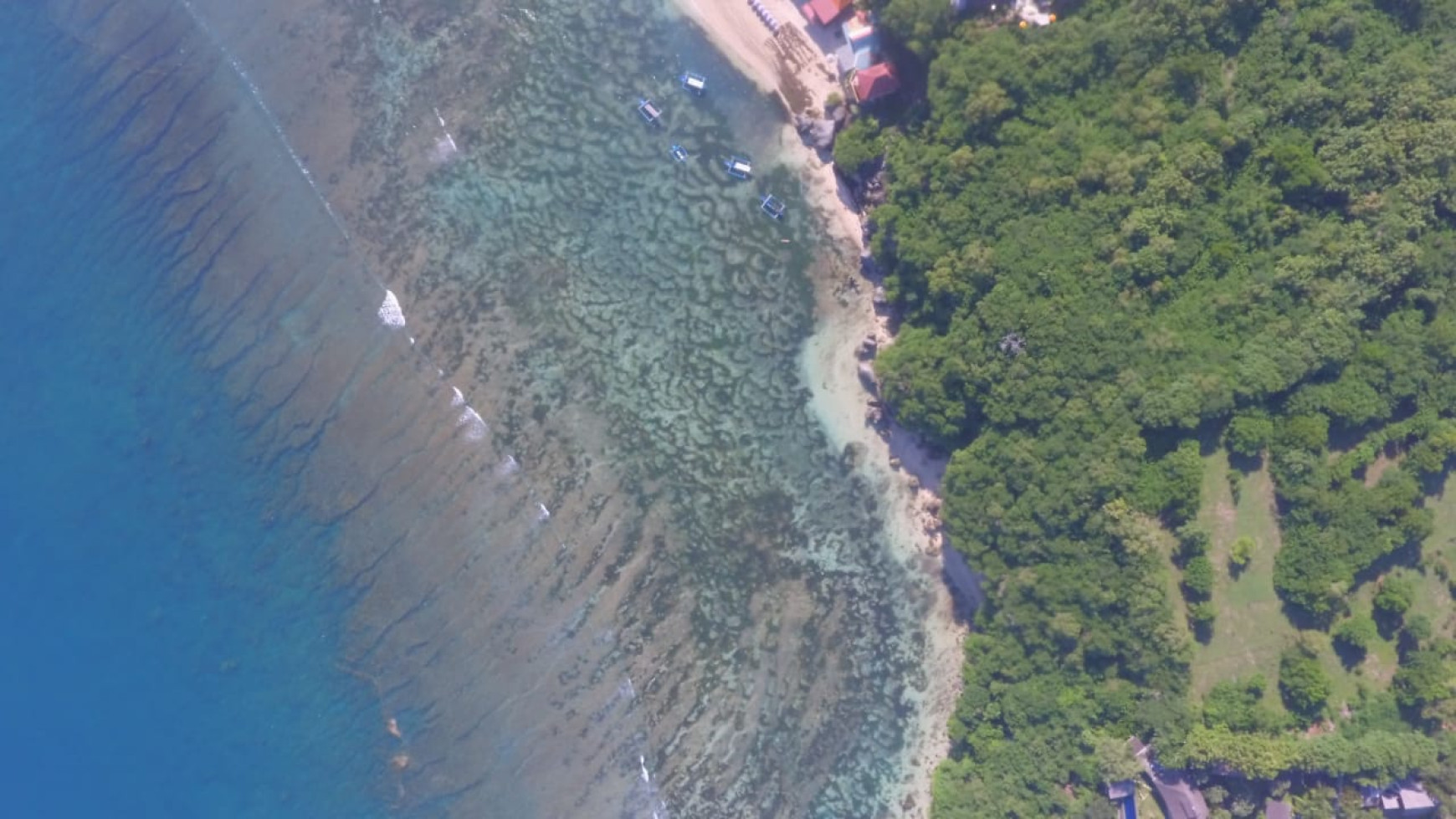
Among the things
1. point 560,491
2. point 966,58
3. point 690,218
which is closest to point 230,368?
point 560,491

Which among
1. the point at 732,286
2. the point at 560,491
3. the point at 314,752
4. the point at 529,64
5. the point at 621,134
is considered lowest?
the point at 314,752

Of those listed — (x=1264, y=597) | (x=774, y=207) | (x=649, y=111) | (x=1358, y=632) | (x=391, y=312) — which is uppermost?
(x=649, y=111)

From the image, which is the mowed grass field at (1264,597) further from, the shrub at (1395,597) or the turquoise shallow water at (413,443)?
the turquoise shallow water at (413,443)

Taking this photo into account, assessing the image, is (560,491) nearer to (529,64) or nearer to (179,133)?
(529,64)

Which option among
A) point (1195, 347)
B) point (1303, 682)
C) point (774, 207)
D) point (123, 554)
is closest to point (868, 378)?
point (774, 207)

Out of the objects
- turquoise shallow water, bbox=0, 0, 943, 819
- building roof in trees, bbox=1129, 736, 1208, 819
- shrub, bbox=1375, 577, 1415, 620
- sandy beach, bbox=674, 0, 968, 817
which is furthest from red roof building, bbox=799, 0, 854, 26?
building roof in trees, bbox=1129, 736, 1208, 819

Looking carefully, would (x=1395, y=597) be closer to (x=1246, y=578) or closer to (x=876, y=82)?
(x=1246, y=578)

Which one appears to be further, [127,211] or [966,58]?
[127,211]

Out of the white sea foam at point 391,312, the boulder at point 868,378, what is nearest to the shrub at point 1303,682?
the boulder at point 868,378
